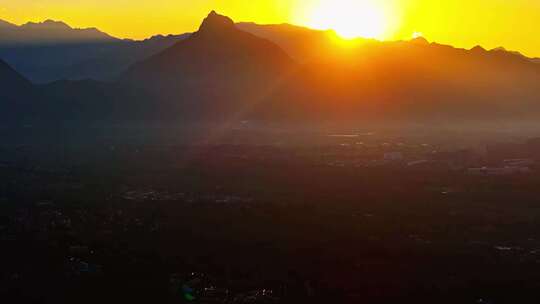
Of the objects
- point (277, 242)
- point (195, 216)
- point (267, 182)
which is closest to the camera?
point (277, 242)

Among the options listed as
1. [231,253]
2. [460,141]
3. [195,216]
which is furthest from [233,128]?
[231,253]

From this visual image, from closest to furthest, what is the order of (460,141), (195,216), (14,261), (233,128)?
1. (14,261)
2. (195,216)
3. (460,141)
4. (233,128)

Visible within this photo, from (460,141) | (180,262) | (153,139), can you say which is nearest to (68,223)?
(180,262)

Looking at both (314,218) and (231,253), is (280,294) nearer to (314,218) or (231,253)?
(231,253)

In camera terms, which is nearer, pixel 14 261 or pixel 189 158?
pixel 14 261

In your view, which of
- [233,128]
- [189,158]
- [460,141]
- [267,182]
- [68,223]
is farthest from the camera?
[233,128]

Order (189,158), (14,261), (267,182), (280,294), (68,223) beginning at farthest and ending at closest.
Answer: (189,158), (267,182), (68,223), (14,261), (280,294)

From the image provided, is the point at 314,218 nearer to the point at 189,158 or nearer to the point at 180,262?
the point at 180,262

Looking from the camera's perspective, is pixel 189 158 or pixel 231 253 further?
pixel 189 158
